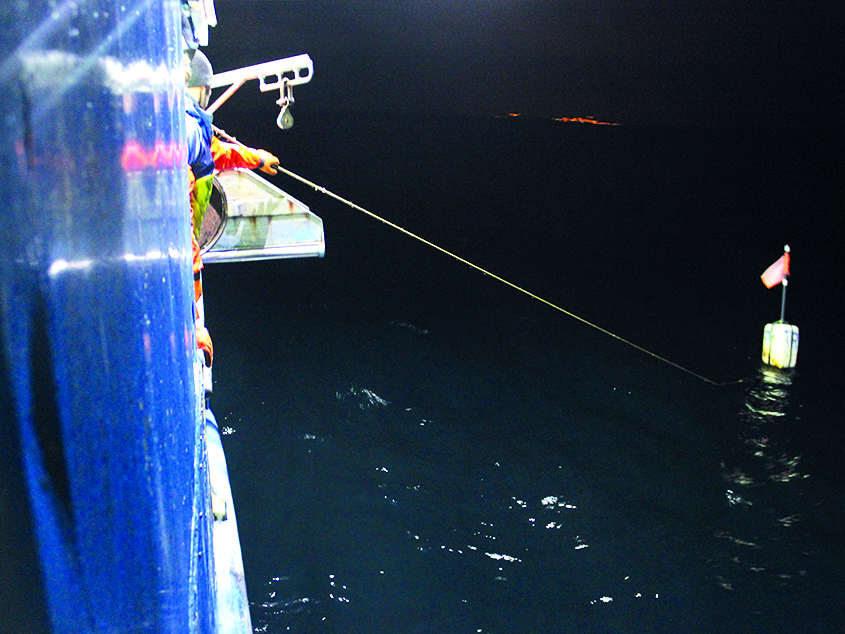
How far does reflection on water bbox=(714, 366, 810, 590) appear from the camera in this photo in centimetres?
551

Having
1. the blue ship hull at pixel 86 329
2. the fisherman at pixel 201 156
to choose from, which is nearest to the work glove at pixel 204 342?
the fisherman at pixel 201 156

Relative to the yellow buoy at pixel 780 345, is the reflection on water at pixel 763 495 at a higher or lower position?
lower

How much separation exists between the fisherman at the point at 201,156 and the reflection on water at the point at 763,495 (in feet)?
14.0

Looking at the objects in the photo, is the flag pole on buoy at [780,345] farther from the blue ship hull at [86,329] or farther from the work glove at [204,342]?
the blue ship hull at [86,329]

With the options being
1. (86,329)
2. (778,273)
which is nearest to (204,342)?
(86,329)

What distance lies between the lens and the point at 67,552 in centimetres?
89

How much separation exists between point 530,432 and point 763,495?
2199 mm

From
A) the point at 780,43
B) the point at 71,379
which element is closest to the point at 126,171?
the point at 71,379

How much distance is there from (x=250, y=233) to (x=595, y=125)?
2721 cm

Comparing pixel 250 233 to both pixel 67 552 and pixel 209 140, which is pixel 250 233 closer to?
pixel 209 140

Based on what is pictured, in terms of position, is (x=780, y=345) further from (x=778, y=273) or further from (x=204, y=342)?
(x=204, y=342)

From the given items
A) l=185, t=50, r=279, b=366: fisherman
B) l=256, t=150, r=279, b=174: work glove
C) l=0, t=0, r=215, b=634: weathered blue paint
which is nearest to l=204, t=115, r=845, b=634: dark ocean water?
l=185, t=50, r=279, b=366: fisherman

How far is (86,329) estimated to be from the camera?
94 cm

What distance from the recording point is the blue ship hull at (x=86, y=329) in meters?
0.80
